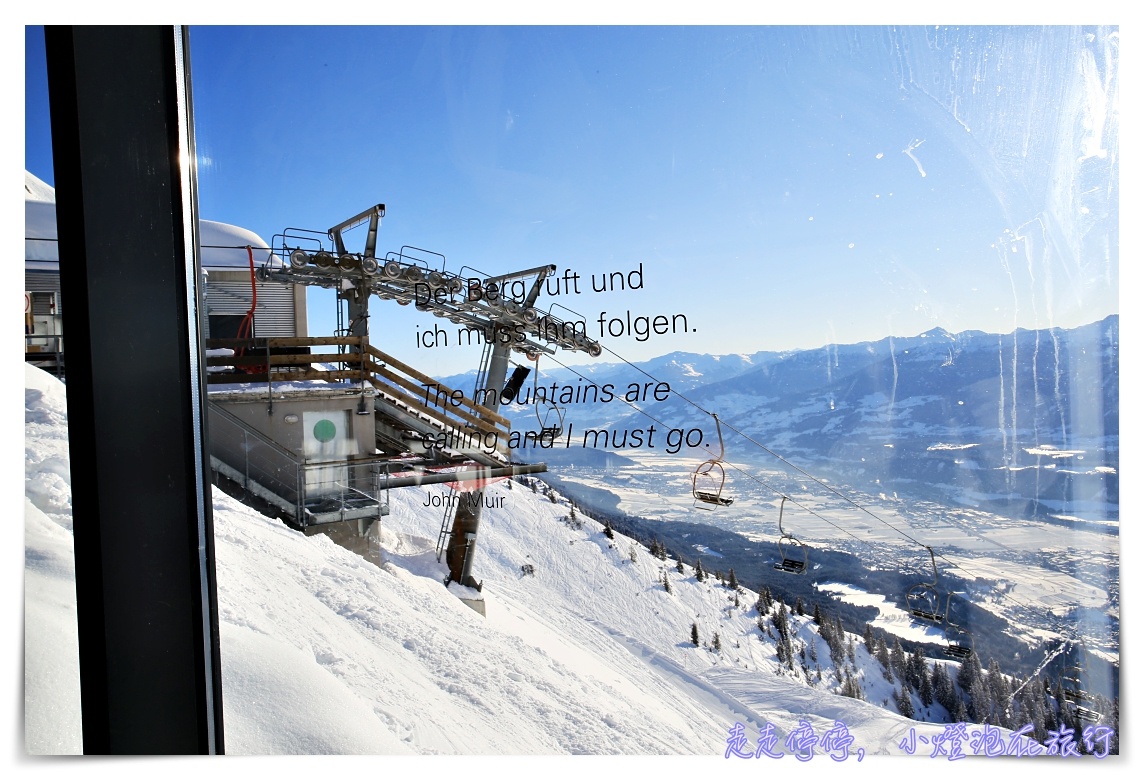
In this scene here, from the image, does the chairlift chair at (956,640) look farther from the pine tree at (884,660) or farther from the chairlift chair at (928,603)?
the pine tree at (884,660)

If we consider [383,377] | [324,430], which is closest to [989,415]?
[383,377]

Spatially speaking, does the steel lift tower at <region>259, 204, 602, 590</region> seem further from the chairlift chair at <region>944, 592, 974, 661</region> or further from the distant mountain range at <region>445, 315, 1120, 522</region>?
the chairlift chair at <region>944, 592, 974, 661</region>

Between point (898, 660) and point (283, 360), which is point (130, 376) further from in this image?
point (898, 660)

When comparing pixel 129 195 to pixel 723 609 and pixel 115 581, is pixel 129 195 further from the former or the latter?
pixel 723 609

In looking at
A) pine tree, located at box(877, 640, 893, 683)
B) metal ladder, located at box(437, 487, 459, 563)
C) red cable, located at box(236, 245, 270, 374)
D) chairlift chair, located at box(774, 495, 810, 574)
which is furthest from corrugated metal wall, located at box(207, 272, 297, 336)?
pine tree, located at box(877, 640, 893, 683)

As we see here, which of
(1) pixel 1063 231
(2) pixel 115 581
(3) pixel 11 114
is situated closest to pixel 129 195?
(3) pixel 11 114

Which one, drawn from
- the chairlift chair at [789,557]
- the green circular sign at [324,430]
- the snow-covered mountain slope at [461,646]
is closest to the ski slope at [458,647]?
the snow-covered mountain slope at [461,646]
